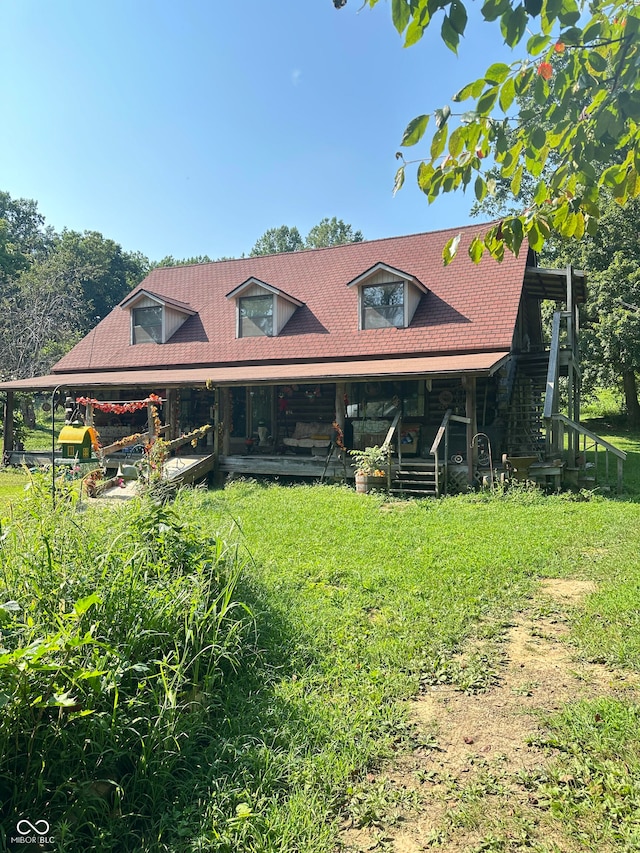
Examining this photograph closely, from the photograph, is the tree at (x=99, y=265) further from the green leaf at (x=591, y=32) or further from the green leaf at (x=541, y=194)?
the green leaf at (x=591, y=32)

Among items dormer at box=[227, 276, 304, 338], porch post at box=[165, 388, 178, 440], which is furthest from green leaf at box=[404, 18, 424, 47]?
dormer at box=[227, 276, 304, 338]

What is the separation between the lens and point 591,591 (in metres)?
5.42

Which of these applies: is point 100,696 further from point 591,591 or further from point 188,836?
point 591,591

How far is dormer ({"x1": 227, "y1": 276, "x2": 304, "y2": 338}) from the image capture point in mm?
16766

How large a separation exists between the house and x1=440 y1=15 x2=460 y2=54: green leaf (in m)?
9.61

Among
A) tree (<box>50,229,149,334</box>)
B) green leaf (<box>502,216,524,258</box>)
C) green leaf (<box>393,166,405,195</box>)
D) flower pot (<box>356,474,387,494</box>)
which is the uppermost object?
tree (<box>50,229,149,334</box>)

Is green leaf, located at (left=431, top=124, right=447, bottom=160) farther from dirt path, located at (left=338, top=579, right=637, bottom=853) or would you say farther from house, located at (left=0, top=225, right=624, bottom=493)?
house, located at (left=0, top=225, right=624, bottom=493)

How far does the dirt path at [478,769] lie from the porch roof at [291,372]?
790 cm

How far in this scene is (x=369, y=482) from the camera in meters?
11.6

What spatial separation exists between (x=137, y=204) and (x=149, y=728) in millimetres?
19692

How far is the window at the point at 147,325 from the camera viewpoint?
60.7 ft

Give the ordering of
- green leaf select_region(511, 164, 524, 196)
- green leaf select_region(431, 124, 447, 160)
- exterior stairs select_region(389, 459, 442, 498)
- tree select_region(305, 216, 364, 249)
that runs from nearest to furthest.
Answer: green leaf select_region(431, 124, 447, 160), green leaf select_region(511, 164, 524, 196), exterior stairs select_region(389, 459, 442, 498), tree select_region(305, 216, 364, 249)

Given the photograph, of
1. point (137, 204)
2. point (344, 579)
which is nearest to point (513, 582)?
point (344, 579)

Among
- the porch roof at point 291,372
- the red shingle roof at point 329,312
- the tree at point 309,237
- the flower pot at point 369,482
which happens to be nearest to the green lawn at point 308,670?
the flower pot at point 369,482
